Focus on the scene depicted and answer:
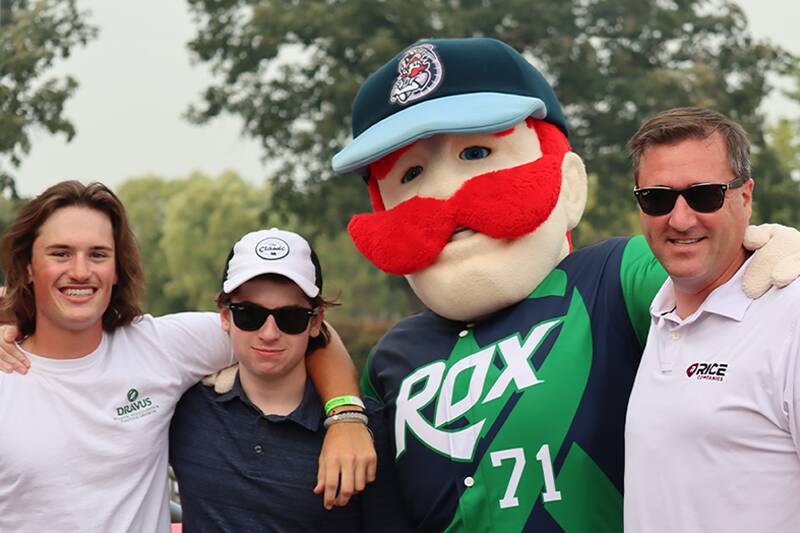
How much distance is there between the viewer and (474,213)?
3.60m

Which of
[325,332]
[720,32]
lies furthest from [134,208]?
[325,332]

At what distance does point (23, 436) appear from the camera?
123 inches

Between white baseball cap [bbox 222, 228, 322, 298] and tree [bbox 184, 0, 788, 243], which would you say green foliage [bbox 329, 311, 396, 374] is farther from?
white baseball cap [bbox 222, 228, 322, 298]

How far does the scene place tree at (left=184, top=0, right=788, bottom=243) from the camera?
18344 mm

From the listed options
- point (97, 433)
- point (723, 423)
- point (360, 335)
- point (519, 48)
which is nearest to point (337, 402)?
point (97, 433)

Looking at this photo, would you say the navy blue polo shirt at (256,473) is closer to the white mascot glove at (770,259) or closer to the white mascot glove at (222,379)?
the white mascot glove at (222,379)

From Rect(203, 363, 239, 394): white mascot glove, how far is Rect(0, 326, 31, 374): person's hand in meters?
0.66

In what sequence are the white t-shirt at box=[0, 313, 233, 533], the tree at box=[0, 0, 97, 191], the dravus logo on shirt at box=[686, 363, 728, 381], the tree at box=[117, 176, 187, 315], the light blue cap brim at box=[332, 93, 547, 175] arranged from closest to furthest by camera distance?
the dravus logo on shirt at box=[686, 363, 728, 381] → the white t-shirt at box=[0, 313, 233, 533] → the light blue cap brim at box=[332, 93, 547, 175] → the tree at box=[0, 0, 97, 191] → the tree at box=[117, 176, 187, 315]

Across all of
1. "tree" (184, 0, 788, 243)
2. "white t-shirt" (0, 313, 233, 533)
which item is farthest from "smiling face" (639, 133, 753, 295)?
"tree" (184, 0, 788, 243)

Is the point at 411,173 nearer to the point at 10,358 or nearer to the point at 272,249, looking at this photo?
the point at 272,249

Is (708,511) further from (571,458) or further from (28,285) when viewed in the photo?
(28,285)

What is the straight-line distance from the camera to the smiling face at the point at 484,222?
3580 millimetres

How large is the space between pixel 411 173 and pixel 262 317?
2.91ft

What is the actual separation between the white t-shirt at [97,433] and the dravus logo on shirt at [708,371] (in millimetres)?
1835
